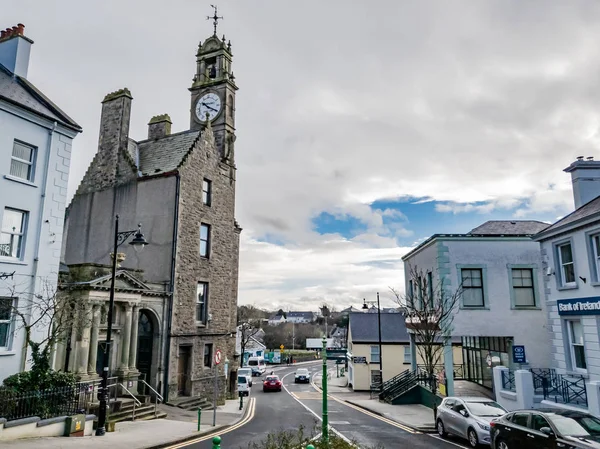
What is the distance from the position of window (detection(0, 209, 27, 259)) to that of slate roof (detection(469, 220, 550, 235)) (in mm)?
20675

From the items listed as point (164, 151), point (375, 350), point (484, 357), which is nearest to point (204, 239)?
point (164, 151)

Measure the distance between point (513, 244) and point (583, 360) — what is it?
6.62 metres

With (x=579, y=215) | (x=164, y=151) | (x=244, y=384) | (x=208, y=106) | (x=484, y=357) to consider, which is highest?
(x=208, y=106)

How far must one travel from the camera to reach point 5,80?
59.3 ft

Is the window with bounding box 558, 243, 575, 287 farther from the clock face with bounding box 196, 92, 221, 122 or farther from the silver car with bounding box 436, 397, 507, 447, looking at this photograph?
the clock face with bounding box 196, 92, 221, 122

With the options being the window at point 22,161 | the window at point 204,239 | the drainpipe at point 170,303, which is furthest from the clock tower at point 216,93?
the window at point 22,161

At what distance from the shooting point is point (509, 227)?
25.1 meters

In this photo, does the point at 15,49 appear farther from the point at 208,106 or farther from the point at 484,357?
the point at 484,357

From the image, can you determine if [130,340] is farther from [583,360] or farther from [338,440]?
[583,360]

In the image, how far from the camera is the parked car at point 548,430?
33.4 ft

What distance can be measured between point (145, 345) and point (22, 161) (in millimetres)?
12325

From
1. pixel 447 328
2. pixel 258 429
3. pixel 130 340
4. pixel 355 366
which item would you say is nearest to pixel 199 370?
pixel 130 340

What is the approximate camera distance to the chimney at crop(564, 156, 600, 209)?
20797 mm

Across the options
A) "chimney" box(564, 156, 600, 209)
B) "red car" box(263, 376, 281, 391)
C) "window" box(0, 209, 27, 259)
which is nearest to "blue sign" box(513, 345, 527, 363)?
"chimney" box(564, 156, 600, 209)
